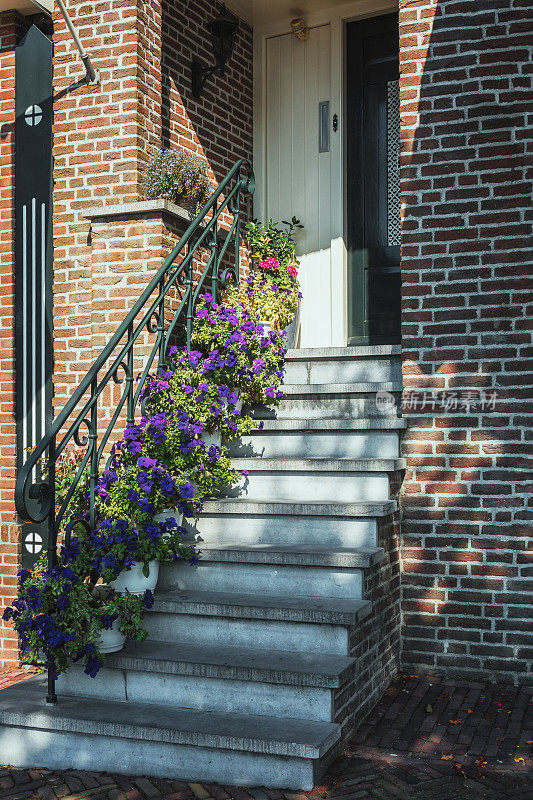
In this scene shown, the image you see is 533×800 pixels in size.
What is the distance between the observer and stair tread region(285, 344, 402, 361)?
496 centimetres

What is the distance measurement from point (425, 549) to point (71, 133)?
3.20 metres

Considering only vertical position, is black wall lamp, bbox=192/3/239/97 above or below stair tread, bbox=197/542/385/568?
above

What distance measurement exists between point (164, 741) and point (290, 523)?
49.5 inches

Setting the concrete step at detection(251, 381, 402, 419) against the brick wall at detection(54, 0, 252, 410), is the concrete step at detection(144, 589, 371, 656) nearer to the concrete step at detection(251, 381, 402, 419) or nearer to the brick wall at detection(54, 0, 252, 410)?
the concrete step at detection(251, 381, 402, 419)

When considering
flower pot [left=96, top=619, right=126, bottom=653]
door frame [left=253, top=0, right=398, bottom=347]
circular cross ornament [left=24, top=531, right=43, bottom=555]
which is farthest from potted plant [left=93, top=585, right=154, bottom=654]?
door frame [left=253, top=0, right=398, bottom=347]

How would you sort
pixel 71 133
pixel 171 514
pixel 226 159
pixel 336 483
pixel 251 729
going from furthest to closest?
pixel 226 159
pixel 71 133
pixel 336 483
pixel 171 514
pixel 251 729

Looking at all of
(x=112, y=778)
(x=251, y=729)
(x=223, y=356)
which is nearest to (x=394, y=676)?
(x=251, y=729)

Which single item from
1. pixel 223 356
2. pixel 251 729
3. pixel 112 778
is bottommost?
pixel 112 778

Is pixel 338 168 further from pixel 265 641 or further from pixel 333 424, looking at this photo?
pixel 265 641

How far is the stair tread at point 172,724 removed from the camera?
305 centimetres

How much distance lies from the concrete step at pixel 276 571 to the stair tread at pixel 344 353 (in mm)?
1461

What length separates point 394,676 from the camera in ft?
13.9

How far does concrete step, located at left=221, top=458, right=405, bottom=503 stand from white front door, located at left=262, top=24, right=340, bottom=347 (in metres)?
1.84

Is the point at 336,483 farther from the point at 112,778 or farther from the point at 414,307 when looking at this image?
the point at 112,778
